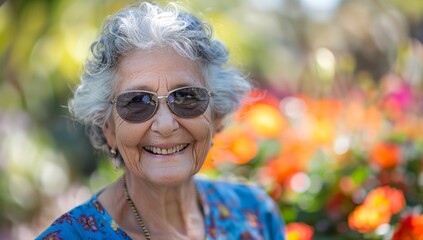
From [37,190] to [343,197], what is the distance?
118 inches

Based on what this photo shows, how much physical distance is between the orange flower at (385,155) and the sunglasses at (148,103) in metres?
1.34

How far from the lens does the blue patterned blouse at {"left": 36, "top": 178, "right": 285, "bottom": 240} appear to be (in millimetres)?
2657

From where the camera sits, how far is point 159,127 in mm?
2576

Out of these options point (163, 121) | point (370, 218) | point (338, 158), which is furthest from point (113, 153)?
point (338, 158)

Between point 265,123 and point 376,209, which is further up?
point 265,123

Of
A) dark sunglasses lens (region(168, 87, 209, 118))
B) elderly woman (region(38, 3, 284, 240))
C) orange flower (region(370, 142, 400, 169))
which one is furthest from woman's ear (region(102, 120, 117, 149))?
orange flower (region(370, 142, 400, 169))

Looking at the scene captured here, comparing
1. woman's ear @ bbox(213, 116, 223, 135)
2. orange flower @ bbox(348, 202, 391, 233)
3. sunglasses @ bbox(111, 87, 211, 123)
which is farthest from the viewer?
orange flower @ bbox(348, 202, 391, 233)

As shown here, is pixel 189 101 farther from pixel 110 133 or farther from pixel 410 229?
pixel 410 229

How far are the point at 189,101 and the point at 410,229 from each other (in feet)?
3.68

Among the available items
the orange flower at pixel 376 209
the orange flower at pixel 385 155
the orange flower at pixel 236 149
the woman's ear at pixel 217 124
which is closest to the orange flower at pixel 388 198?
the orange flower at pixel 376 209

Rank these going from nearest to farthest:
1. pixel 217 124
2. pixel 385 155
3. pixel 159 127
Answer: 1. pixel 159 127
2. pixel 217 124
3. pixel 385 155

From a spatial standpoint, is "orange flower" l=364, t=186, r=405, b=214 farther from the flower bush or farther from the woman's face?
the woman's face

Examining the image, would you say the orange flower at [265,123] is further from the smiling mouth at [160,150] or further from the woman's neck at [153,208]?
the smiling mouth at [160,150]

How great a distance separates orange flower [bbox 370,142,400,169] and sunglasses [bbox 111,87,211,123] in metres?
1.34
